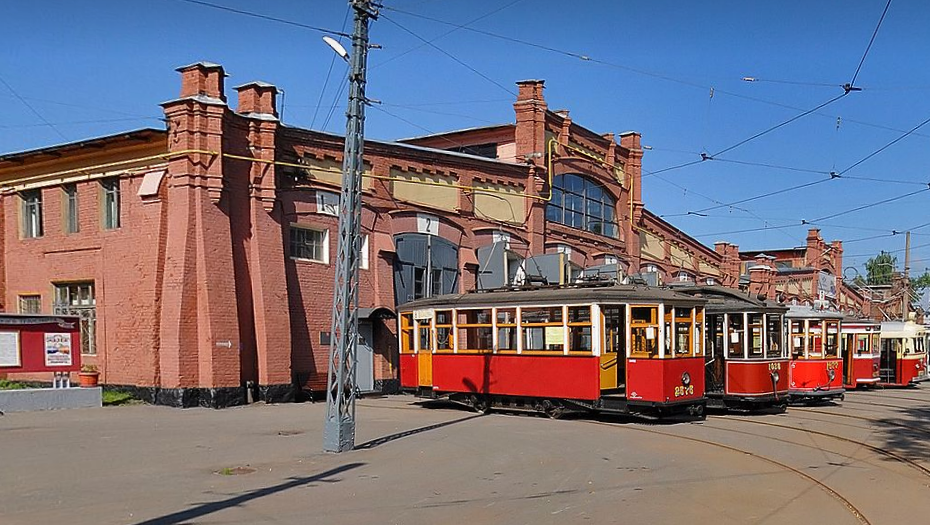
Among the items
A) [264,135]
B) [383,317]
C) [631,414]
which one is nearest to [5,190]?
[264,135]

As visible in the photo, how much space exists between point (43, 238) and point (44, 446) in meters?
12.4

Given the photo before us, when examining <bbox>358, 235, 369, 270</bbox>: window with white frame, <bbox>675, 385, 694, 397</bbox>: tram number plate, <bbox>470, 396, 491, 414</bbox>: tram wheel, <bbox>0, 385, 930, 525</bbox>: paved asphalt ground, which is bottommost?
<bbox>470, 396, 491, 414</bbox>: tram wheel

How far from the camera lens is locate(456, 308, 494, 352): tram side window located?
21656mm

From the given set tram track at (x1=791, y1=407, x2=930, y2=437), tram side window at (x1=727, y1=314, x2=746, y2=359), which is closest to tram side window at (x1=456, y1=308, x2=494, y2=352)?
tram side window at (x1=727, y1=314, x2=746, y2=359)

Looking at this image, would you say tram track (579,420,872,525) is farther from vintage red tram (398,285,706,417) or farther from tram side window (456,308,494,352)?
tram side window (456,308,494,352)

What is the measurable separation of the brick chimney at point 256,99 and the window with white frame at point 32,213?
6564mm

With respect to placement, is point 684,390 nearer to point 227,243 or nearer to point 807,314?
point 807,314

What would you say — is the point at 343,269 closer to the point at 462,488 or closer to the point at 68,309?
the point at 462,488

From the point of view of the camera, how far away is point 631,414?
64.0 ft

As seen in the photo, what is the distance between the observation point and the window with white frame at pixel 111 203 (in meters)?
23.5

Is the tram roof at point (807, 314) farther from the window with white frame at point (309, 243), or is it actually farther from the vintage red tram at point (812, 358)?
the window with white frame at point (309, 243)

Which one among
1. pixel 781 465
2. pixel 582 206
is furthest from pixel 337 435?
pixel 582 206

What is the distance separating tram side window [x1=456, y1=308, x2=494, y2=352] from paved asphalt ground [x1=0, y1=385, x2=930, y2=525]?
2444 mm

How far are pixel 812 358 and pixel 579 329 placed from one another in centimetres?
982
